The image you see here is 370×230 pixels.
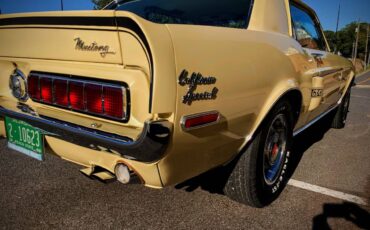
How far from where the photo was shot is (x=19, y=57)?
2166 mm

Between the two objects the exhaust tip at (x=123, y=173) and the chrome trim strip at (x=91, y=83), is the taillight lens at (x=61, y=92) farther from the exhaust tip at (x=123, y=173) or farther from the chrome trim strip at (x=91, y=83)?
the exhaust tip at (x=123, y=173)

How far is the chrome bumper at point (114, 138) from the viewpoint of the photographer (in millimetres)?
1510

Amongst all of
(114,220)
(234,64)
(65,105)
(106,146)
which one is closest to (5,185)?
(114,220)

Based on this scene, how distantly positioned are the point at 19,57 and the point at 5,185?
1208mm

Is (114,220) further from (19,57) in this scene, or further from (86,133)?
(19,57)

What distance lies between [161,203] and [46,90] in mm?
1165

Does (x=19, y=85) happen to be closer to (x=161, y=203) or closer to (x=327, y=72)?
(x=161, y=203)

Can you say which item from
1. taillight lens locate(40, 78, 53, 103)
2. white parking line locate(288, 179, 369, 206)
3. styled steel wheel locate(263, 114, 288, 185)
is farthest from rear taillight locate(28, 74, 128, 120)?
white parking line locate(288, 179, 369, 206)

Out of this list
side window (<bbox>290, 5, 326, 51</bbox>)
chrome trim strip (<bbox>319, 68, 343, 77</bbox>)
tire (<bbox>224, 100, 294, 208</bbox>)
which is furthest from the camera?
chrome trim strip (<bbox>319, 68, 343, 77</bbox>)

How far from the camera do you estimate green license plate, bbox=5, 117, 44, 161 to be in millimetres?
2092

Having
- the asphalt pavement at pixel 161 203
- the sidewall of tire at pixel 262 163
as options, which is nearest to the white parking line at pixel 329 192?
the asphalt pavement at pixel 161 203

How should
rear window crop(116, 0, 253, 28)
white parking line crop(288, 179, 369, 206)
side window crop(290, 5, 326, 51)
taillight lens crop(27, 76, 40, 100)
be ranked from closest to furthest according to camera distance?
taillight lens crop(27, 76, 40, 100) < rear window crop(116, 0, 253, 28) < white parking line crop(288, 179, 369, 206) < side window crop(290, 5, 326, 51)

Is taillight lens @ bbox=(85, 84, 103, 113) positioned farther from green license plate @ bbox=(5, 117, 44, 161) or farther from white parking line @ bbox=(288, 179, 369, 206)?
white parking line @ bbox=(288, 179, 369, 206)

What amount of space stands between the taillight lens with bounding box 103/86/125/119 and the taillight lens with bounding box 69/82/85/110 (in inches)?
6.9
